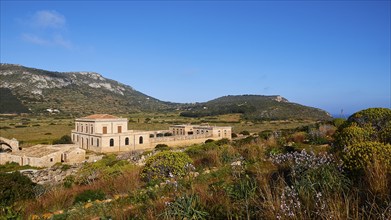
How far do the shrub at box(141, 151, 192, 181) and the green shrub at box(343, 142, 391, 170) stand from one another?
4712mm

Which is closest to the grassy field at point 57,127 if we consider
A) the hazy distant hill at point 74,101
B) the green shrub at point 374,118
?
the hazy distant hill at point 74,101

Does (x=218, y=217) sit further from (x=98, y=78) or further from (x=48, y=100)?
(x=98, y=78)

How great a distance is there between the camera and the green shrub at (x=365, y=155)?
5.00 metres

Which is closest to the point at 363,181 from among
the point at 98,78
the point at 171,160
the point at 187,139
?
the point at 171,160

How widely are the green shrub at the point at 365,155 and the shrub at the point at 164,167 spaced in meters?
4.71

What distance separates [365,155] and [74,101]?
140052 mm

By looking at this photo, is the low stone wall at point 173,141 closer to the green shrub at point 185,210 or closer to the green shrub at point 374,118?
the green shrub at point 374,118

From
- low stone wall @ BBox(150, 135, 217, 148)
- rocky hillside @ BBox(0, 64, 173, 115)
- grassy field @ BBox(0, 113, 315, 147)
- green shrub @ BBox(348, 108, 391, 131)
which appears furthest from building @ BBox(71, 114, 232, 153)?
rocky hillside @ BBox(0, 64, 173, 115)

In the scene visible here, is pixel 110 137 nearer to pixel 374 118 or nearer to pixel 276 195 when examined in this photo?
pixel 374 118

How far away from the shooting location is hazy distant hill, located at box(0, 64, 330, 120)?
376 feet

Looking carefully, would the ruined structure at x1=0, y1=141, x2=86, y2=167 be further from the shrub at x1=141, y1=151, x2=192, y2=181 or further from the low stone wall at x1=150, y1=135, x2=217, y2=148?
the shrub at x1=141, y1=151, x2=192, y2=181

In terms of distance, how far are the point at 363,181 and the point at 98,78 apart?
20620 centimetres

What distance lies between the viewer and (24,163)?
111ft

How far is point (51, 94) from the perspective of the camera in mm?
140000
